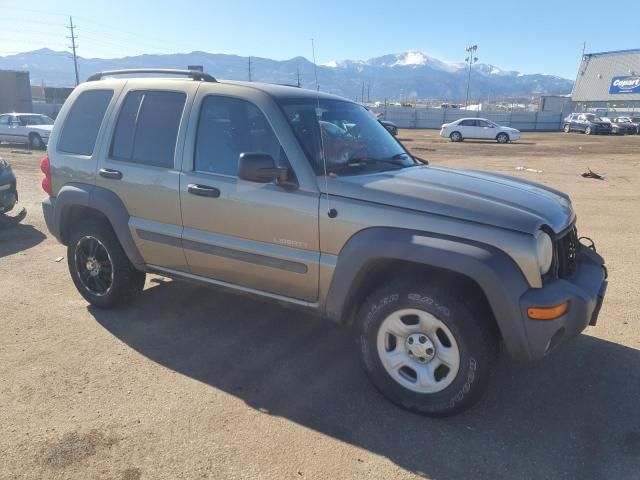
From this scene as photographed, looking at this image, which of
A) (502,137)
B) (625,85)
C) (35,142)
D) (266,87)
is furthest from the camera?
(625,85)

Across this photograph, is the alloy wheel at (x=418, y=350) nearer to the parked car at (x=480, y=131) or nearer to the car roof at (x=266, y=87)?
the car roof at (x=266, y=87)

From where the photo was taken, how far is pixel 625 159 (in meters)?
20.9

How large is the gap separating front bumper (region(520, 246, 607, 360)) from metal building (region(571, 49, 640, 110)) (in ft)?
230

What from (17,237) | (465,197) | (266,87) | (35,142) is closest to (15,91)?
(35,142)

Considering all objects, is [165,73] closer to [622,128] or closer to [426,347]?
[426,347]

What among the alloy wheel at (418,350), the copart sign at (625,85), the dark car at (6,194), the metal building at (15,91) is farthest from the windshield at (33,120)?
the copart sign at (625,85)

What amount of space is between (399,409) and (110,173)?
2.94 m

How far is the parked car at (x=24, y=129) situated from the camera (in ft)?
69.7

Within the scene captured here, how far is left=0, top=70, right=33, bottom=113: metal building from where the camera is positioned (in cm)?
3412

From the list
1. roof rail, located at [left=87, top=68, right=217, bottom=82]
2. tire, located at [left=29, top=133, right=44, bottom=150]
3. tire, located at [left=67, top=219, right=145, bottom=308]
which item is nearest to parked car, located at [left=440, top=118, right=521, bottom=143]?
tire, located at [left=29, top=133, right=44, bottom=150]

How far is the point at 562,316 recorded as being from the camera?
2.89 meters

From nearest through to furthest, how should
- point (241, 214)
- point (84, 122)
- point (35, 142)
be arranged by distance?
point (241, 214) → point (84, 122) → point (35, 142)

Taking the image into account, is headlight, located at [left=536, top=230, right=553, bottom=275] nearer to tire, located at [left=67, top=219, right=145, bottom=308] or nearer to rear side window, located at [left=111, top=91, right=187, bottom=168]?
rear side window, located at [left=111, top=91, right=187, bottom=168]

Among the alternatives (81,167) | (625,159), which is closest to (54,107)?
(625,159)
